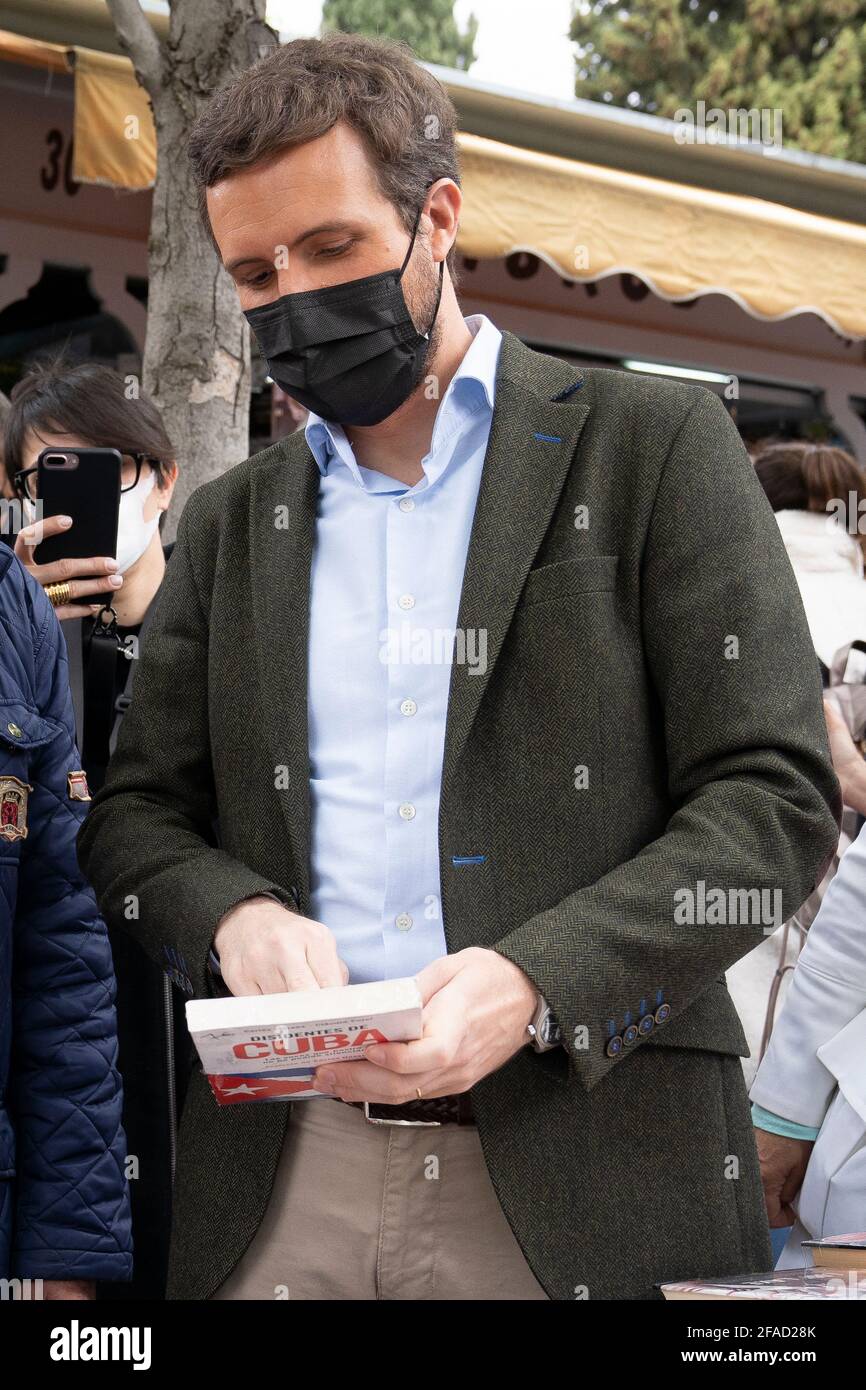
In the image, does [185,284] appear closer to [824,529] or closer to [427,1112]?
[824,529]

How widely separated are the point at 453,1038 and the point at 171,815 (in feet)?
1.77

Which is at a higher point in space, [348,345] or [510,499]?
[348,345]

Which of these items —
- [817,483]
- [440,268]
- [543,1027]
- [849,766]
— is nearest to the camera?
[543,1027]

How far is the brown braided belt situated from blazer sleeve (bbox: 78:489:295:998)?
206 millimetres

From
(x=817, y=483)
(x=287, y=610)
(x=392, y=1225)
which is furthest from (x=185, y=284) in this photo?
(x=392, y=1225)

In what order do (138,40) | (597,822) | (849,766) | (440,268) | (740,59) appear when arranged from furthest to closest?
(740,59) < (138,40) < (849,766) < (440,268) < (597,822)

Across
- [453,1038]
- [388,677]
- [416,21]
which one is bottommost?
[453,1038]

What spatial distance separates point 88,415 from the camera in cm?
277

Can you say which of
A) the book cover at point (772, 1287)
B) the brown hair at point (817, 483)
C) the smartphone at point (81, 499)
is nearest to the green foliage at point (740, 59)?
the brown hair at point (817, 483)

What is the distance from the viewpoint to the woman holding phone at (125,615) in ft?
7.86

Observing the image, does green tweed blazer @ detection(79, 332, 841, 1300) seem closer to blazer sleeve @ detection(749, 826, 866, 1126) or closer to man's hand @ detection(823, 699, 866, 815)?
blazer sleeve @ detection(749, 826, 866, 1126)

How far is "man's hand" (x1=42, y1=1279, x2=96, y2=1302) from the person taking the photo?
1778 millimetres

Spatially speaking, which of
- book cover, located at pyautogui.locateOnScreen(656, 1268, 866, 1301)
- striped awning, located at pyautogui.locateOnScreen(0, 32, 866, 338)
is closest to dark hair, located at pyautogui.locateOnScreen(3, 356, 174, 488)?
striped awning, located at pyautogui.locateOnScreen(0, 32, 866, 338)
